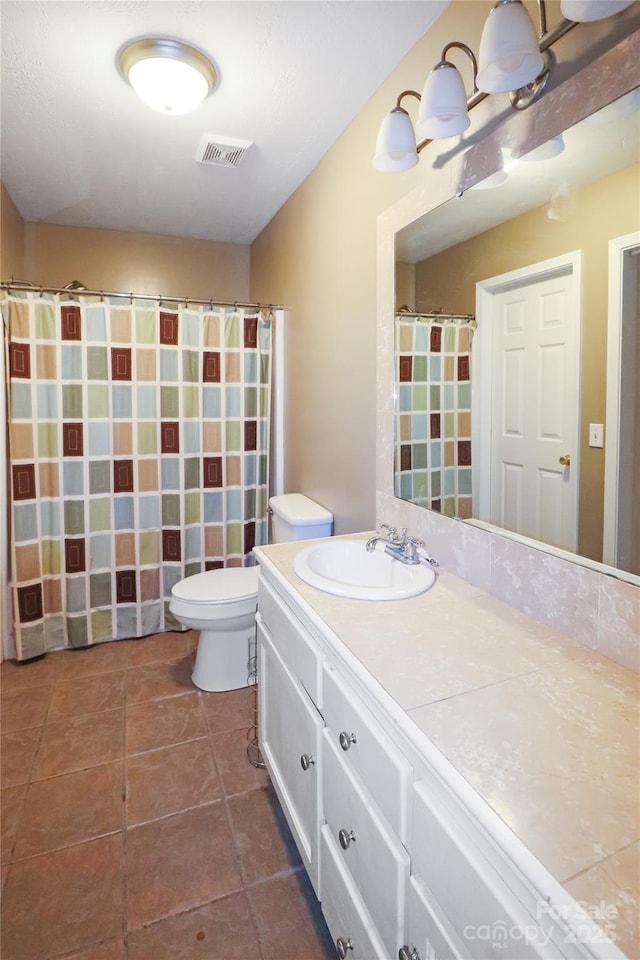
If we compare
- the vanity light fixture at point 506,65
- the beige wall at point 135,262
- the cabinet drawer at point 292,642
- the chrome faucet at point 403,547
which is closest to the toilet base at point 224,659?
the cabinet drawer at point 292,642

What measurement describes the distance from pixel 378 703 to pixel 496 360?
0.86 meters

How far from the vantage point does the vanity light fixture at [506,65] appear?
0.93m

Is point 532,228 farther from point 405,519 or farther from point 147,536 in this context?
point 147,536

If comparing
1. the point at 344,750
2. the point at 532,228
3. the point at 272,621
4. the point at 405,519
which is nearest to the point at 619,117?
the point at 532,228

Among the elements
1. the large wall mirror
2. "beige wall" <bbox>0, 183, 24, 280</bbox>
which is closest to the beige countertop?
the large wall mirror

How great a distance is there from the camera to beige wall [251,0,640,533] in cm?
157

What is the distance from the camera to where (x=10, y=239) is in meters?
2.63

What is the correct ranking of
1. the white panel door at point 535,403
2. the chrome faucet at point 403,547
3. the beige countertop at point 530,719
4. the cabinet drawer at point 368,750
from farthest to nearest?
the chrome faucet at point 403,547 < the white panel door at point 535,403 < the cabinet drawer at point 368,750 < the beige countertop at point 530,719

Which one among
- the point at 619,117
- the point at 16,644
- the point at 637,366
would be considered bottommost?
the point at 16,644

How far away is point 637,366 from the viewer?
90 cm

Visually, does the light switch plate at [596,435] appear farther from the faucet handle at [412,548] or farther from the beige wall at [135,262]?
the beige wall at [135,262]

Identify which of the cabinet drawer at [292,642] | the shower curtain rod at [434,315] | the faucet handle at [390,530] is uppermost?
the shower curtain rod at [434,315]

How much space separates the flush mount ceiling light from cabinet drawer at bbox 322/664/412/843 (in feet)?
6.11

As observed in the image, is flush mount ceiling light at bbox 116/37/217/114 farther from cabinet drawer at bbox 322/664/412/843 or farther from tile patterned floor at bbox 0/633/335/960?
tile patterned floor at bbox 0/633/335/960
